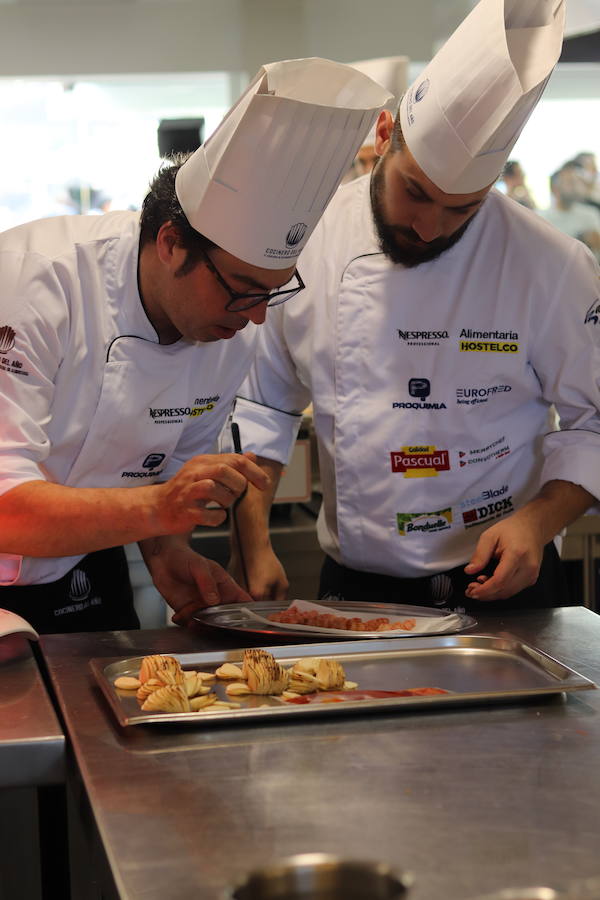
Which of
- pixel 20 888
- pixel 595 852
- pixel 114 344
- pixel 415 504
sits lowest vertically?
pixel 20 888

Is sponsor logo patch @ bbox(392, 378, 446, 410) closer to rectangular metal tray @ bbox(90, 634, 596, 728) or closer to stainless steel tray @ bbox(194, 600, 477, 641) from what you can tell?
stainless steel tray @ bbox(194, 600, 477, 641)

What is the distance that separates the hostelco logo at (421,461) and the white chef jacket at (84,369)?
1.12 ft

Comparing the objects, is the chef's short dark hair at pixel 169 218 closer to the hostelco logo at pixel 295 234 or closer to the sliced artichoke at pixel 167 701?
the hostelco logo at pixel 295 234

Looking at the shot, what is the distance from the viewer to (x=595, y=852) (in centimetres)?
85

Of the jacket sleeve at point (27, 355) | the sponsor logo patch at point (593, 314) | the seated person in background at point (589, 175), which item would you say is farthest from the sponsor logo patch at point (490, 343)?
the seated person in background at point (589, 175)

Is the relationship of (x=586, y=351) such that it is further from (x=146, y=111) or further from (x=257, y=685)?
(x=146, y=111)

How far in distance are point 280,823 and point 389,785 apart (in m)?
0.13

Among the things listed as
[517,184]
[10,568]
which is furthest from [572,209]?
[10,568]

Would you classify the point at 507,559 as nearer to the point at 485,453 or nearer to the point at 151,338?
the point at 485,453

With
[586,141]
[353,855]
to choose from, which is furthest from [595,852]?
[586,141]

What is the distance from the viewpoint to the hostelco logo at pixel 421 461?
5.94ft

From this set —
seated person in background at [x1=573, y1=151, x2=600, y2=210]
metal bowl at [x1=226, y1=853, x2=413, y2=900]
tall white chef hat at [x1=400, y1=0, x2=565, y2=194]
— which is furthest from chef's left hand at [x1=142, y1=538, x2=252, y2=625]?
seated person in background at [x1=573, y1=151, x2=600, y2=210]

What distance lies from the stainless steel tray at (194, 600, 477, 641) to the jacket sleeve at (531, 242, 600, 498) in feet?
1.22

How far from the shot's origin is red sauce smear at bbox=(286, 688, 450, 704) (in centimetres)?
121
